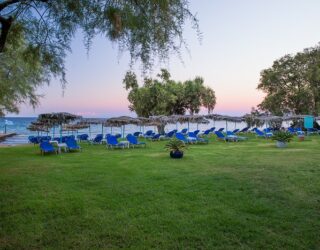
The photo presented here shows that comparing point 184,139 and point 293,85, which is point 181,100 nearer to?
point 293,85

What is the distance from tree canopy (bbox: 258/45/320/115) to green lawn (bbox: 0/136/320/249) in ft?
94.4

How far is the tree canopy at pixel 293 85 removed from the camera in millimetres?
33594

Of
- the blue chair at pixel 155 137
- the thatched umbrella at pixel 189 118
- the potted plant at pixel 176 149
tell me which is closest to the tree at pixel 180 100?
the thatched umbrella at pixel 189 118

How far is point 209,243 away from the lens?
368cm

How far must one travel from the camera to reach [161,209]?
16.5 feet

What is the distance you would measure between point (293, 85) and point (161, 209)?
114ft

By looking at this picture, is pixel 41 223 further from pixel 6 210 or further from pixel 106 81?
pixel 106 81

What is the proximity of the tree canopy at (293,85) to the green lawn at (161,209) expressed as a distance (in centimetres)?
2876

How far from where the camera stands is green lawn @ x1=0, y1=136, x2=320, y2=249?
12.4ft

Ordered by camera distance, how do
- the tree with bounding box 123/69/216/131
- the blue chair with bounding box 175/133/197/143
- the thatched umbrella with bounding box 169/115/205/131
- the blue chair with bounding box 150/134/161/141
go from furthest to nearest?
the tree with bounding box 123/69/216/131
the thatched umbrella with bounding box 169/115/205/131
the blue chair with bounding box 150/134/161/141
the blue chair with bounding box 175/133/197/143

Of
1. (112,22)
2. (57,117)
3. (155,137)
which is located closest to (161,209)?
(112,22)

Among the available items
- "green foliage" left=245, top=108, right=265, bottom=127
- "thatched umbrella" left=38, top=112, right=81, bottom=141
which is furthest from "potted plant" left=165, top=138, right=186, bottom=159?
"green foliage" left=245, top=108, right=265, bottom=127

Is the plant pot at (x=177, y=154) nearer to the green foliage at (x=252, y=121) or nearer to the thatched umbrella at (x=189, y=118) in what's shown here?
the thatched umbrella at (x=189, y=118)

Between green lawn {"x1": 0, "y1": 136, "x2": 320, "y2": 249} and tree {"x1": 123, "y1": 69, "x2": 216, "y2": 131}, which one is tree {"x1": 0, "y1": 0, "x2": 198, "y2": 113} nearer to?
green lawn {"x1": 0, "y1": 136, "x2": 320, "y2": 249}
